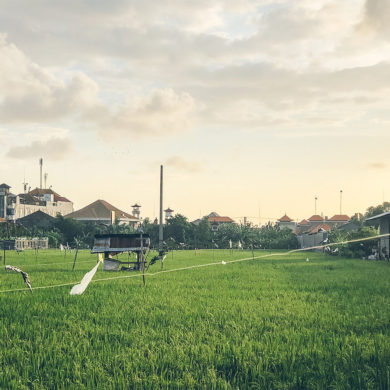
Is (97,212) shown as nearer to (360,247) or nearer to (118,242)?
(360,247)

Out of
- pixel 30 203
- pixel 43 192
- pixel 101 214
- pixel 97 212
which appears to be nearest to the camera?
pixel 101 214

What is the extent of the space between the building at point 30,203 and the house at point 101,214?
14.2 ft

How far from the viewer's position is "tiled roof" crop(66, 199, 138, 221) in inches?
3364

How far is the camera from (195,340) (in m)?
6.29

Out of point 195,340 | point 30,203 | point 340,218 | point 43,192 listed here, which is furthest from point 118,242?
point 340,218

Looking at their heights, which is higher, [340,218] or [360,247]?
[340,218]

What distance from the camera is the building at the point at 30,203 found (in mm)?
85562

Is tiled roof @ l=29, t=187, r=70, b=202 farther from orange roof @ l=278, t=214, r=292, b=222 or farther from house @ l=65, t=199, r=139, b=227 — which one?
orange roof @ l=278, t=214, r=292, b=222

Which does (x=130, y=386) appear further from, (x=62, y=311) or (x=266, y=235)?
(x=266, y=235)

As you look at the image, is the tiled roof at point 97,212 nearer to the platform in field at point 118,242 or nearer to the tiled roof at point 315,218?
the tiled roof at point 315,218

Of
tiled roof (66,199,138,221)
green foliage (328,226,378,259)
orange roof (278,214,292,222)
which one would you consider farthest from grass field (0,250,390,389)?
orange roof (278,214,292,222)

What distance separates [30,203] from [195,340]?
96.1m

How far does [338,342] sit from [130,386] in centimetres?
300

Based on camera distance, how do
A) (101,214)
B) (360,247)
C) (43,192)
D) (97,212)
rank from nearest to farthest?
(360,247)
(101,214)
(97,212)
(43,192)
